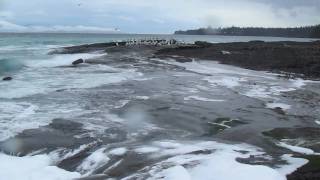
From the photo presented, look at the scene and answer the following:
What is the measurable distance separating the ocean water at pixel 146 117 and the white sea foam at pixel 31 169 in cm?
2

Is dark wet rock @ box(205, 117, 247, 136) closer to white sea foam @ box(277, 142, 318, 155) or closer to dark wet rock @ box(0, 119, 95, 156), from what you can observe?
white sea foam @ box(277, 142, 318, 155)

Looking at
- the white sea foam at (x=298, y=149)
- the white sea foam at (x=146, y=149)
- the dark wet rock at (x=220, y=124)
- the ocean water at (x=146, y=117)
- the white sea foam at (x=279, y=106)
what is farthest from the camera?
the white sea foam at (x=279, y=106)

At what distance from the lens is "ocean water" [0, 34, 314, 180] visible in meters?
8.91

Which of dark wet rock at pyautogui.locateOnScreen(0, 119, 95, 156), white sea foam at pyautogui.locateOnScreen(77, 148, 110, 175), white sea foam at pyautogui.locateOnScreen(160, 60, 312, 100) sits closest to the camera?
white sea foam at pyautogui.locateOnScreen(77, 148, 110, 175)

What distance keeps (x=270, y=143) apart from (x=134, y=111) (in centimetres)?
518

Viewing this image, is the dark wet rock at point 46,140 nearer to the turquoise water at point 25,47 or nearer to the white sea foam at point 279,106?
the white sea foam at point 279,106

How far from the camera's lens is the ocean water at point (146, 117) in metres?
8.91

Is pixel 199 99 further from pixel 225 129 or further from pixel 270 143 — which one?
pixel 270 143

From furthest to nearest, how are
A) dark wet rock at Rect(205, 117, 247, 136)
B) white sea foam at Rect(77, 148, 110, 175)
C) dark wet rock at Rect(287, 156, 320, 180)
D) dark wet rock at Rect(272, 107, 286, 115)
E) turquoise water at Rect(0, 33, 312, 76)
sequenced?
turquoise water at Rect(0, 33, 312, 76) < dark wet rock at Rect(272, 107, 286, 115) < dark wet rock at Rect(205, 117, 247, 136) < white sea foam at Rect(77, 148, 110, 175) < dark wet rock at Rect(287, 156, 320, 180)

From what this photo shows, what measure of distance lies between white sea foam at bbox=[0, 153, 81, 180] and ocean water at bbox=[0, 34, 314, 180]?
0.02 m

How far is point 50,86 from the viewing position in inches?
838

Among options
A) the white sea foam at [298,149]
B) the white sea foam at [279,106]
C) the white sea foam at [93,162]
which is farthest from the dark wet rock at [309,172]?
the white sea foam at [279,106]

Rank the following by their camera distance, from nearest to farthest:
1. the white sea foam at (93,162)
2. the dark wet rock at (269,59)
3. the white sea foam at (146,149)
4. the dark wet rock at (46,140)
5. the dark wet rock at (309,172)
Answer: the dark wet rock at (309,172) → the white sea foam at (93,162) → the white sea foam at (146,149) → the dark wet rock at (46,140) → the dark wet rock at (269,59)

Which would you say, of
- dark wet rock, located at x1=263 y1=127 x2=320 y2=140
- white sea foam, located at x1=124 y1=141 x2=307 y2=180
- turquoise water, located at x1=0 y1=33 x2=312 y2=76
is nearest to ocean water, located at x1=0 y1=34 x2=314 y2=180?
white sea foam, located at x1=124 y1=141 x2=307 y2=180
